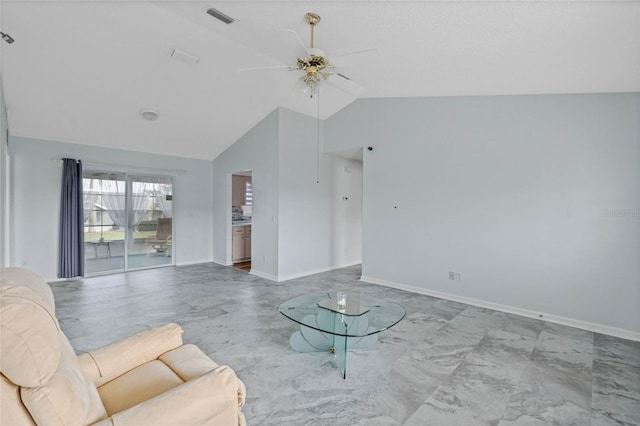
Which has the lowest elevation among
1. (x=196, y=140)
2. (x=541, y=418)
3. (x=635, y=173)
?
(x=541, y=418)

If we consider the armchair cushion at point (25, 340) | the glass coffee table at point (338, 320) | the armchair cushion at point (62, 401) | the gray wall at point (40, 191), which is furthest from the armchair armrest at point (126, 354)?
the gray wall at point (40, 191)

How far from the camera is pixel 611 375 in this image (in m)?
2.52

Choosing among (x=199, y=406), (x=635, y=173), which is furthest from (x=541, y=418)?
(x=635, y=173)

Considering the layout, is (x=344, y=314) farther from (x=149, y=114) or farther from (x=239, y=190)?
(x=239, y=190)

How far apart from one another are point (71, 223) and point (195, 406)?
549 cm

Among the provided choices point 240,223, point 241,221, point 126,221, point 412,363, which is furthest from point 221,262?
point 412,363

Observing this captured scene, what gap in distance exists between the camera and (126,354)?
170 cm

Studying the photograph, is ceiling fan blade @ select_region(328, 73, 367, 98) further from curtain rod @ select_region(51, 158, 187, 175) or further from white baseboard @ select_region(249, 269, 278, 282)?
curtain rod @ select_region(51, 158, 187, 175)

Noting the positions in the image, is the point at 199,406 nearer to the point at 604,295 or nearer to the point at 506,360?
the point at 506,360

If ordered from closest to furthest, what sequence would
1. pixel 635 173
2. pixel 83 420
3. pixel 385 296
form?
pixel 83 420 → pixel 635 173 → pixel 385 296

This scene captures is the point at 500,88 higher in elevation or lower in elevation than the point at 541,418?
higher

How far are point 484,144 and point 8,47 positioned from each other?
5635 mm

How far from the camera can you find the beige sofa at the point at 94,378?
0.96 m

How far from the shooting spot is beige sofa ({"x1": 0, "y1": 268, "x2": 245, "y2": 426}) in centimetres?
96
